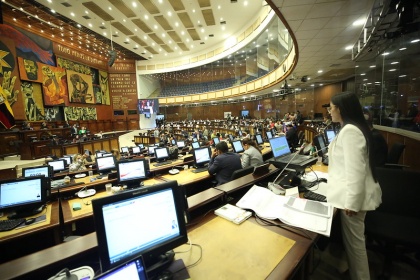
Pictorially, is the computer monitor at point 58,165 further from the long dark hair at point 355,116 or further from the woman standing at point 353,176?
the long dark hair at point 355,116

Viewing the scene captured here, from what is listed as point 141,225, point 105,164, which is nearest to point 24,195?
point 105,164

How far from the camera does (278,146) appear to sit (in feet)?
8.73

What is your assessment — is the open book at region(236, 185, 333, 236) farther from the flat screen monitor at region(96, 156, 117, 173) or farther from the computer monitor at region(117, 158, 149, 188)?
the flat screen monitor at region(96, 156, 117, 173)

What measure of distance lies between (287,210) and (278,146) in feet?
4.05

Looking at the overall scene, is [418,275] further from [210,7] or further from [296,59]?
[210,7]

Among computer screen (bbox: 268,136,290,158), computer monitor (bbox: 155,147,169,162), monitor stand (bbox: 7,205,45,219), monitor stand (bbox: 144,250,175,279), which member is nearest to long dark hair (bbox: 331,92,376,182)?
computer screen (bbox: 268,136,290,158)

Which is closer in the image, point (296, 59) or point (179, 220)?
point (179, 220)

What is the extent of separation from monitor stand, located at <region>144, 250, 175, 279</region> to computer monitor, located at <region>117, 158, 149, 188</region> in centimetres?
249

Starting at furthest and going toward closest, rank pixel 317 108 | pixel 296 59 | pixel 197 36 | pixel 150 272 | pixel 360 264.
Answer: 1. pixel 197 36
2. pixel 317 108
3. pixel 296 59
4. pixel 360 264
5. pixel 150 272

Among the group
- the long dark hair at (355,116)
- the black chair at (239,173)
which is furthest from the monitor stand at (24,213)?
the long dark hair at (355,116)

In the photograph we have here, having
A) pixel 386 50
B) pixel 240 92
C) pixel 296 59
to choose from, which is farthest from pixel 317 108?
pixel 386 50

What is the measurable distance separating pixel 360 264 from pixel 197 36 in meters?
16.6

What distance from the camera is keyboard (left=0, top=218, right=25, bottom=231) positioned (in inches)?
85.7

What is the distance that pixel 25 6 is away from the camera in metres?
10.3
